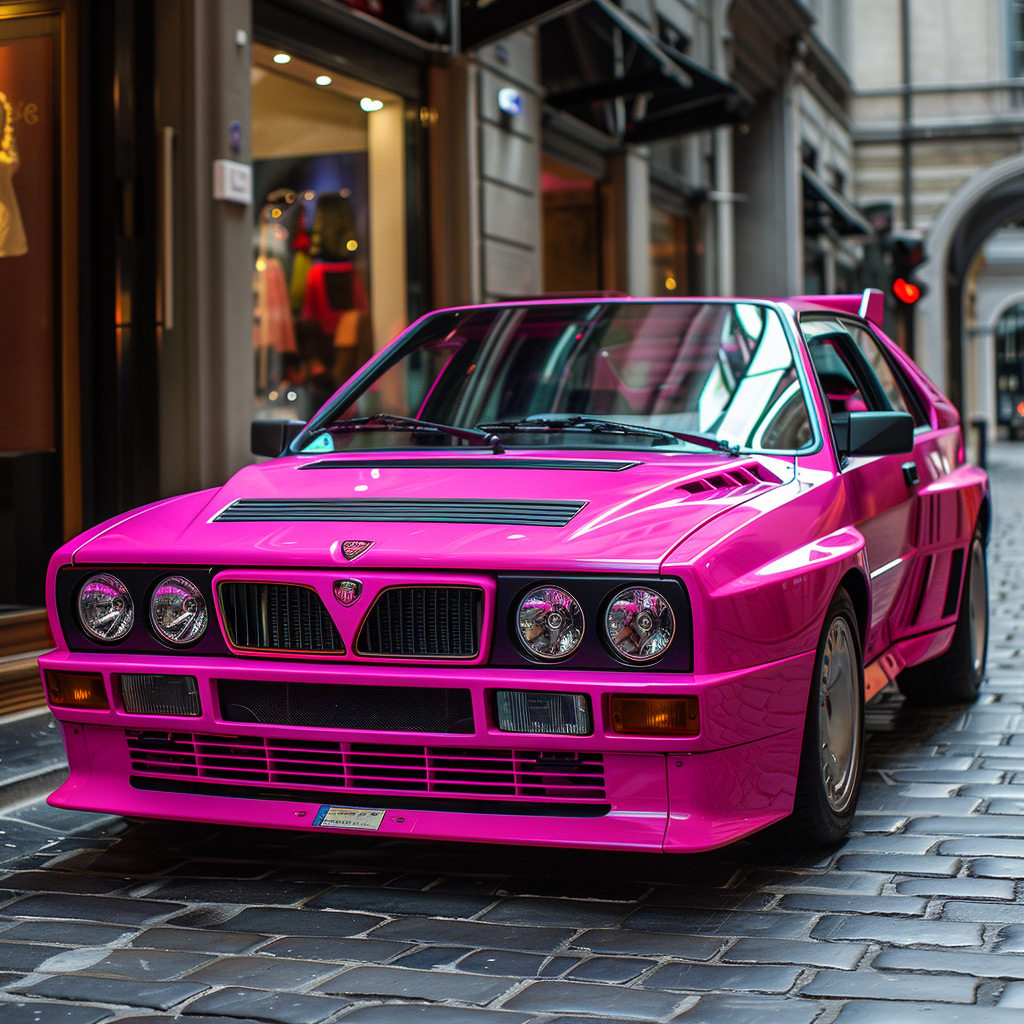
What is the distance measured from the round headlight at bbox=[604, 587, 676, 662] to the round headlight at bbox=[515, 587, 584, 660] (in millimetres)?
77

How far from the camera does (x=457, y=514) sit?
3.62 meters

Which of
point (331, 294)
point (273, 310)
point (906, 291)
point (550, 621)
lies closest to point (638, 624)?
point (550, 621)

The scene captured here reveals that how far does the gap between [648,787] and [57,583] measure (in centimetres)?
152

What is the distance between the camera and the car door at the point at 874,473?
449 cm

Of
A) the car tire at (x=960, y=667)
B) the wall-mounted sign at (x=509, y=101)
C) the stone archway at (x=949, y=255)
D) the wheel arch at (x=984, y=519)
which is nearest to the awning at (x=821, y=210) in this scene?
the stone archway at (x=949, y=255)

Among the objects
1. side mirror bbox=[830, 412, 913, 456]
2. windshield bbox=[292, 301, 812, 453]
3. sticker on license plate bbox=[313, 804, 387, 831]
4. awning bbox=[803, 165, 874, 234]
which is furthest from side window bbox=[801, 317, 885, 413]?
awning bbox=[803, 165, 874, 234]

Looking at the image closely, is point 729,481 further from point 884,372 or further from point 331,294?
point 331,294

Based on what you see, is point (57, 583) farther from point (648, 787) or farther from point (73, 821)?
point (648, 787)

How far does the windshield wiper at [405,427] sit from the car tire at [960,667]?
2.25m

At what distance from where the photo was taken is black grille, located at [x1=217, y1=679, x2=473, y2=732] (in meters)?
3.42

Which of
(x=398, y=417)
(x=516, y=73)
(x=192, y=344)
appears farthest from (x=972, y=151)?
(x=398, y=417)

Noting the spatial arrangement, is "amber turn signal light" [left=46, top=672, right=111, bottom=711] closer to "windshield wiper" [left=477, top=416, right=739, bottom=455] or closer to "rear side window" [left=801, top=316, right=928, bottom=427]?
"windshield wiper" [left=477, top=416, right=739, bottom=455]

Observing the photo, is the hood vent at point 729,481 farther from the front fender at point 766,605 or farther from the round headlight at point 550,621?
the round headlight at point 550,621

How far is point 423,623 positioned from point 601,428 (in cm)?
103
